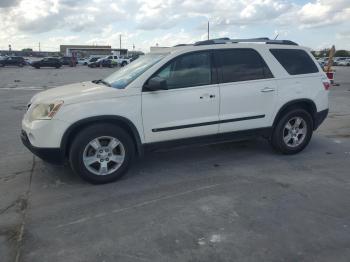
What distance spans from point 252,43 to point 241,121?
1238 mm

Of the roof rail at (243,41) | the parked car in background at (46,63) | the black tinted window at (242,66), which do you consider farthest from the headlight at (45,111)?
the parked car in background at (46,63)

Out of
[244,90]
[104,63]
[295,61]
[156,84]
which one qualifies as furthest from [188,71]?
[104,63]

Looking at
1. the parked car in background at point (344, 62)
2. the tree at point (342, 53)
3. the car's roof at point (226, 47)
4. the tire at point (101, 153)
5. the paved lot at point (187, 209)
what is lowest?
the paved lot at point (187, 209)

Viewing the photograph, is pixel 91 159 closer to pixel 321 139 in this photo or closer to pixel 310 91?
pixel 310 91

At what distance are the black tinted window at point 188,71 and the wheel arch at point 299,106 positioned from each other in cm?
134

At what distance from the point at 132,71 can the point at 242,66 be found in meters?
1.61

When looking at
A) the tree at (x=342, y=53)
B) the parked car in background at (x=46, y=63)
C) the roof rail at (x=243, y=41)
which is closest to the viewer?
the roof rail at (x=243, y=41)

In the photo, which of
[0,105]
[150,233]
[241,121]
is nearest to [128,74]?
[241,121]

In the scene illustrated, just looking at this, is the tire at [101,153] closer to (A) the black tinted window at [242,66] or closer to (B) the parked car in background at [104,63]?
(A) the black tinted window at [242,66]

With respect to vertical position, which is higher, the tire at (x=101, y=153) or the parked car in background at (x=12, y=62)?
the parked car in background at (x=12, y=62)

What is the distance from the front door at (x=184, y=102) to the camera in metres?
5.40

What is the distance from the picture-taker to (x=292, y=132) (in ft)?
21.4

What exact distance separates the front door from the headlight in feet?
3.54

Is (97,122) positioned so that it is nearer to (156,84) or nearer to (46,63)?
(156,84)
